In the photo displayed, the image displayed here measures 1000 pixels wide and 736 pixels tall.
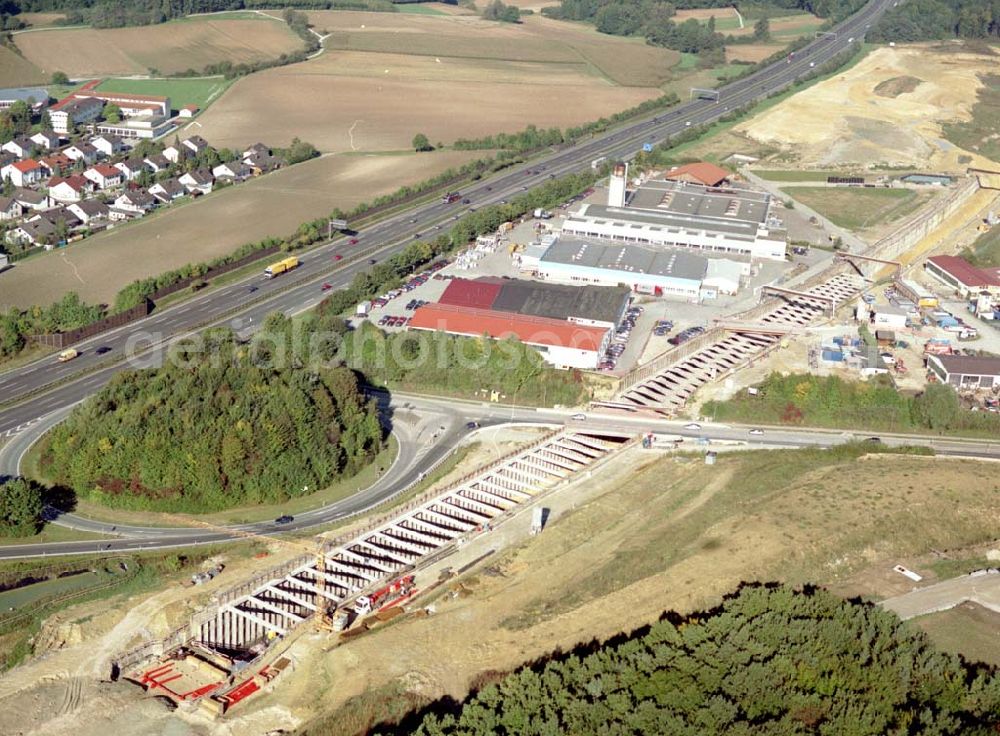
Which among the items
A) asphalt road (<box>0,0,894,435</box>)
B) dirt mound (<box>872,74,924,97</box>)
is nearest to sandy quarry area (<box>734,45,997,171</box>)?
dirt mound (<box>872,74,924,97</box>)

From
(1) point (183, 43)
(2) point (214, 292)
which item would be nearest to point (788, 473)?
(2) point (214, 292)

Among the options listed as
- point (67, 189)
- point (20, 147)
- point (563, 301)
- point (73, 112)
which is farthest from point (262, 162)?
point (563, 301)

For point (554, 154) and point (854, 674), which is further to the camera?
point (554, 154)

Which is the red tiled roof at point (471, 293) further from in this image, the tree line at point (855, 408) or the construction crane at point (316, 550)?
the construction crane at point (316, 550)

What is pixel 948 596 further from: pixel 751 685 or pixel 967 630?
pixel 751 685

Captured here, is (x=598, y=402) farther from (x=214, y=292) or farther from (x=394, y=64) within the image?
(x=394, y=64)

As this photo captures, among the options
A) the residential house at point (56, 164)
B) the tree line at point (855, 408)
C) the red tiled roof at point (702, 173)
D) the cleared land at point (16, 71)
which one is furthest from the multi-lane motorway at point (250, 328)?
the cleared land at point (16, 71)
